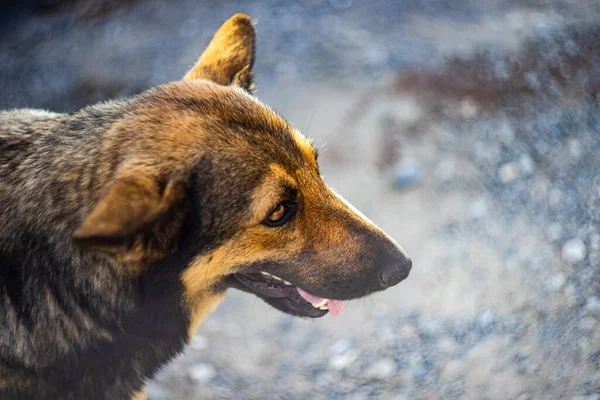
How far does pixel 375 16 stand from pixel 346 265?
11.2ft

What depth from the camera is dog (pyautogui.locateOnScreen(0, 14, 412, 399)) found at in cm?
272

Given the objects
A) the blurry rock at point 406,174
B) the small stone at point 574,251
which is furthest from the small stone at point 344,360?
the small stone at point 574,251

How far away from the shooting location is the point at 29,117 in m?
3.18

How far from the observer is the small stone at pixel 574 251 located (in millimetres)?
4465

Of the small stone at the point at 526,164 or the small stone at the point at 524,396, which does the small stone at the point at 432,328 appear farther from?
the small stone at the point at 526,164

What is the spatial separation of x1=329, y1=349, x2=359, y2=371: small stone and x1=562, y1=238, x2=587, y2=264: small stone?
1619mm

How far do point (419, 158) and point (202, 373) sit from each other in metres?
2.29

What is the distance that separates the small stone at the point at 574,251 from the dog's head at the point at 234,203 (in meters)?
1.82

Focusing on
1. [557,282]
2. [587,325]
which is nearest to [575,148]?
[557,282]

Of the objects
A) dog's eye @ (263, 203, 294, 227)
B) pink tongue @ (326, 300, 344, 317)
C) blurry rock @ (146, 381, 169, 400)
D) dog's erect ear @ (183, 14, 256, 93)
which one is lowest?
blurry rock @ (146, 381, 169, 400)

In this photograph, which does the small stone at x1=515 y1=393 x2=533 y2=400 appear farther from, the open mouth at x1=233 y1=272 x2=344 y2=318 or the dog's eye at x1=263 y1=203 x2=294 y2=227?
the dog's eye at x1=263 y1=203 x2=294 y2=227

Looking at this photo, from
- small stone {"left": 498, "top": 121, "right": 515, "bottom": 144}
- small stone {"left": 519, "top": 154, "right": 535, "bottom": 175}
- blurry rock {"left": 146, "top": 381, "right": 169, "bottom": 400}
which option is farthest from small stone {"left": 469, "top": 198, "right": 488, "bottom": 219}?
blurry rock {"left": 146, "top": 381, "right": 169, "bottom": 400}

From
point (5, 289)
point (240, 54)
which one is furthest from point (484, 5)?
point (5, 289)

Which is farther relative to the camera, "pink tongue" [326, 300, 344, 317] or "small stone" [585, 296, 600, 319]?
"small stone" [585, 296, 600, 319]
